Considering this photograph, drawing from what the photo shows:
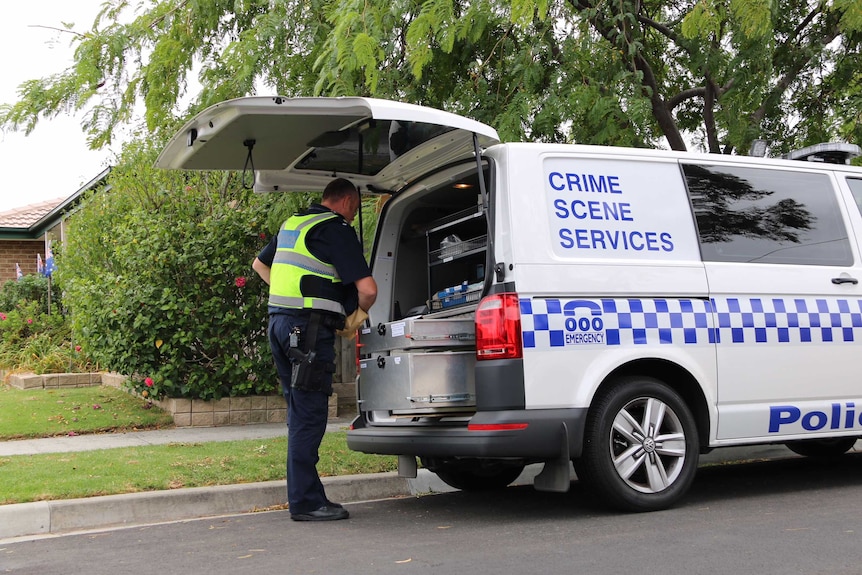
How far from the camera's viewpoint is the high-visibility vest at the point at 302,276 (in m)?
5.67

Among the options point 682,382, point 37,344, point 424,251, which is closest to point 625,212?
point 682,382

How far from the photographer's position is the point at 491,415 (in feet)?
16.9

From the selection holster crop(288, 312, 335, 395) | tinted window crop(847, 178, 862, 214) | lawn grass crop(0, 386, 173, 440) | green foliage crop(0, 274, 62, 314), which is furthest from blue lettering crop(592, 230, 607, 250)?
green foliage crop(0, 274, 62, 314)

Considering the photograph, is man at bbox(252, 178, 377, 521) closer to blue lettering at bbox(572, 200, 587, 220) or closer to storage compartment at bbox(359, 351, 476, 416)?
storage compartment at bbox(359, 351, 476, 416)

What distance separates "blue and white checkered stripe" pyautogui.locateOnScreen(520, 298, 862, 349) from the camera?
5254mm

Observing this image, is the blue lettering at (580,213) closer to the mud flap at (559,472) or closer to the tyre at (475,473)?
the mud flap at (559,472)

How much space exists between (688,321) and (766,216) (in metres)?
1.02

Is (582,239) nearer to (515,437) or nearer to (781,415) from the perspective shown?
(515,437)

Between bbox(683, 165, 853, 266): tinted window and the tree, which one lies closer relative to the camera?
bbox(683, 165, 853, 266): tinted window

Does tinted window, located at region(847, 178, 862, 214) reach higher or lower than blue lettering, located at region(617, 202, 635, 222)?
higher

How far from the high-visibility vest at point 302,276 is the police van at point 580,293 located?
16.6 inches

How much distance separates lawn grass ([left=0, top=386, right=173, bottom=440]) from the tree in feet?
9.10

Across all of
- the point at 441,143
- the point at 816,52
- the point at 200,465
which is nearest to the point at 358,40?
the point at 441,143

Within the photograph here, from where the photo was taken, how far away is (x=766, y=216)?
6.15m
